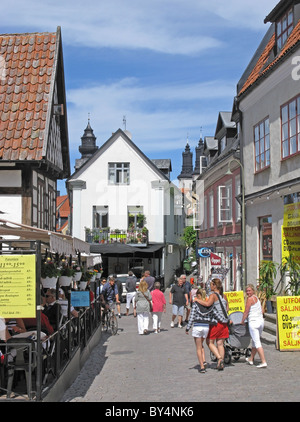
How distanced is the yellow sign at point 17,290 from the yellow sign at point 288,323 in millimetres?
7247

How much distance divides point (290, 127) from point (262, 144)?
282 cm

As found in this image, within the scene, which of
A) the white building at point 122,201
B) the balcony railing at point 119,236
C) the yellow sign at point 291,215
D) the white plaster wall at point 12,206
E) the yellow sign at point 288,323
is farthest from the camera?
the white building at point 122,201

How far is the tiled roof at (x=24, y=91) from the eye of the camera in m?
18.3

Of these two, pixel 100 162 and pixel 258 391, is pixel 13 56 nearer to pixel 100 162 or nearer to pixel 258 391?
pixel 258 391

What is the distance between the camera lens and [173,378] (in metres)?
10.5

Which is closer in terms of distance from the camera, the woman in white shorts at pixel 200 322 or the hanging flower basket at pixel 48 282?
the hanging flower basket at pixel 48 282

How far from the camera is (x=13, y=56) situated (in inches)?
822

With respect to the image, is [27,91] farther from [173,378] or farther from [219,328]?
[173,378]

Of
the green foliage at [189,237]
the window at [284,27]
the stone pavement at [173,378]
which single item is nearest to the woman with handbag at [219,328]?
the stone pavement at [173,378]

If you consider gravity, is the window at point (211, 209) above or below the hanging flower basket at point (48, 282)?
above

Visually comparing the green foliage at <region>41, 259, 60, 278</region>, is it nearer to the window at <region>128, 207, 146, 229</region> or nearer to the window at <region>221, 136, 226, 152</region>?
the window at <region>221, 136, 226, 152</region>

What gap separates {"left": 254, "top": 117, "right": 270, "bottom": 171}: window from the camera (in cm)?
1950

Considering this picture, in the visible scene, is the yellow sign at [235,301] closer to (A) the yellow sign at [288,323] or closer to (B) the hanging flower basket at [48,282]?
(A) the yellow sign at [288,323]
